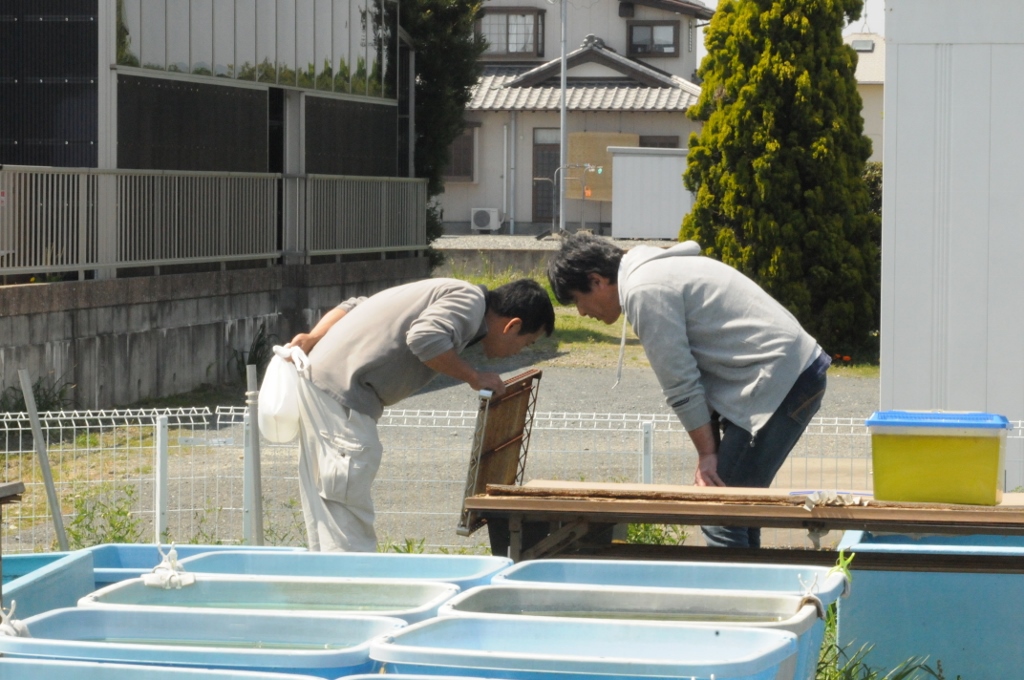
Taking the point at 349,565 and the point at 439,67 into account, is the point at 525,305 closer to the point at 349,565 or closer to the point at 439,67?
the point at 349,565

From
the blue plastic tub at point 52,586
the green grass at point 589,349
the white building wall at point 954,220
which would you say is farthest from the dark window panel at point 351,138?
the blue plastic tub at point 52,586

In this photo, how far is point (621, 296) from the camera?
15.4 feet

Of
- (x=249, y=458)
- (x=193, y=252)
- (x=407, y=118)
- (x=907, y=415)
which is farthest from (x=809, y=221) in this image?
(x=907, y=415)

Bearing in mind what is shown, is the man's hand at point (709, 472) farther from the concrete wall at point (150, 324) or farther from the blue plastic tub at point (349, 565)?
the concrete wall at point (150, 324)

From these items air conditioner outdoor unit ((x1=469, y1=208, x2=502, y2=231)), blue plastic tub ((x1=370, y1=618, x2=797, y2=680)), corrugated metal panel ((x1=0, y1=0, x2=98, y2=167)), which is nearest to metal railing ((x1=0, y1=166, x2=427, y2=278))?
corrugated metal panel ((x1=0, y1=0, x2=98, y2=167))

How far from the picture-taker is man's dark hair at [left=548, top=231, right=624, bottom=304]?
472 centimetres

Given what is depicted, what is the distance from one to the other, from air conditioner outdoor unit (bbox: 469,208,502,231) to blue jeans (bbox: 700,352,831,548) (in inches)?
1122

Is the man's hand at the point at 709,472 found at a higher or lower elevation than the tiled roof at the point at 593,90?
lower

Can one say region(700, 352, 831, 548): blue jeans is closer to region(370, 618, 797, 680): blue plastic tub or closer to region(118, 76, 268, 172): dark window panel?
region(370, 618, 797, 680): blue plastic tub

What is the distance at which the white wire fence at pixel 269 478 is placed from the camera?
655 centimetres

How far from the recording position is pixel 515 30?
35.9 metres

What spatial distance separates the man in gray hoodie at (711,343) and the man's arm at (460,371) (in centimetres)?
37

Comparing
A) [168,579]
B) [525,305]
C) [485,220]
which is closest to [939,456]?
[525,305]

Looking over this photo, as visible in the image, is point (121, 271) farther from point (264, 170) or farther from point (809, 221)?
point (809, 221)
